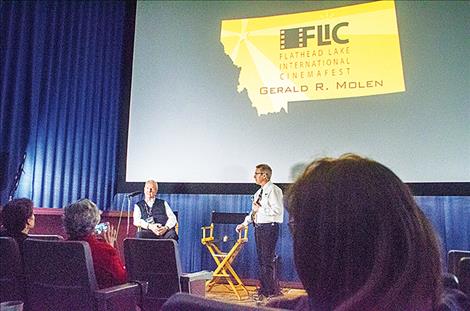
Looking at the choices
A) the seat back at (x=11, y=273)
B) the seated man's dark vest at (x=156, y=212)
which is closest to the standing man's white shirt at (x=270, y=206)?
the seated man's dark vest at (x=156, y=212)

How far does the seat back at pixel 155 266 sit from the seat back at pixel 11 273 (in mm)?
685

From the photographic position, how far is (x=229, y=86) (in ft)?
19.4

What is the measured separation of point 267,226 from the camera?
16.4 ft

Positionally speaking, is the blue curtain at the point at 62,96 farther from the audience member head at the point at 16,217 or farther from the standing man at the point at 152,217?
the audience member head at the point at 16,217

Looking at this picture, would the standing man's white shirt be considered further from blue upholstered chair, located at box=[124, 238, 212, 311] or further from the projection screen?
blue upholstered chair, located at box=[124, 238, 212, 311]

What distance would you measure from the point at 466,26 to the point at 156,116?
12.5 ft

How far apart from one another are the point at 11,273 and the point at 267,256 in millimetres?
2868

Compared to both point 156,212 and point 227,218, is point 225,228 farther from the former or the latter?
point 156,212

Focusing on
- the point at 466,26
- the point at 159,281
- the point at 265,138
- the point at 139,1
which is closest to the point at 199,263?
the point at 265,138

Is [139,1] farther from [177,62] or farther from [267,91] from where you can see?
[267,91]

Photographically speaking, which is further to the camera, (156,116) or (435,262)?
(156,116)

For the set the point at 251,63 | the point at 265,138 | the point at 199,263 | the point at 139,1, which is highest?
the point at 139,1

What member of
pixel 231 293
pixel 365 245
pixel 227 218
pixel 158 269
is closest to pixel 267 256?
pixel 231 293

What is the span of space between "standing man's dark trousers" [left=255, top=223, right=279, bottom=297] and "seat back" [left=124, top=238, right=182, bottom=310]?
212 centimetres
